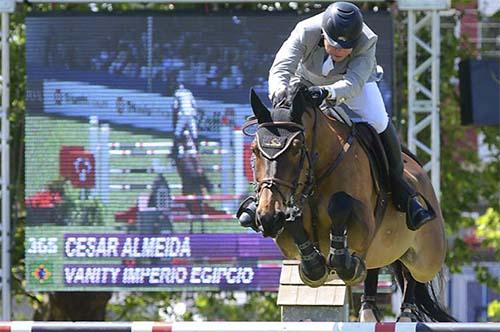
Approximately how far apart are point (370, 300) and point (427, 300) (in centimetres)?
49

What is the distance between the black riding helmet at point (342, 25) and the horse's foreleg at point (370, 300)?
2.28 metres

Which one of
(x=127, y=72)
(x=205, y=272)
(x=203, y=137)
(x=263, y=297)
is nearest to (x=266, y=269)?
(x=205, y=272)

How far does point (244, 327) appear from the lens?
605 centimetres

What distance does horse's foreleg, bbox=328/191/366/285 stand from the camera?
289 inches

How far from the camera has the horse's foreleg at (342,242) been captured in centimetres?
734

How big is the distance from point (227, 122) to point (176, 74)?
72 centimetres

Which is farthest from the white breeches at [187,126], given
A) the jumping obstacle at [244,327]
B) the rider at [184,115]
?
the jumping obstacle at [244,327]

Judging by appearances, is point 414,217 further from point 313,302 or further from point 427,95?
point 427,95

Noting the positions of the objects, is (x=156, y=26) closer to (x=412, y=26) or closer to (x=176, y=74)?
(x=176, y=74)

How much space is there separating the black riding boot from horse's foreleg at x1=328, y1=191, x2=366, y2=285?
936 mm

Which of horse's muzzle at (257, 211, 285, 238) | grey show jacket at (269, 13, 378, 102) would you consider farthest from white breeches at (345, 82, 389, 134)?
horse's muzzle at (257, 211, 285, 238)

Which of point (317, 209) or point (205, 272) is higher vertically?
point (317, 209)

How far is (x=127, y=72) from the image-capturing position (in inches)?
525

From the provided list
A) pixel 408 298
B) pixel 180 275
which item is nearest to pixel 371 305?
pixel 408 298
